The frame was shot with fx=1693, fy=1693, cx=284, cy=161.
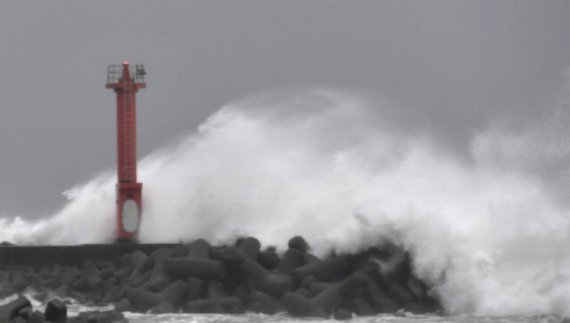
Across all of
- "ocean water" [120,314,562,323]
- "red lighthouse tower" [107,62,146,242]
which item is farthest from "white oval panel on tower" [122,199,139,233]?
"ocean water" [120,314,562,323]

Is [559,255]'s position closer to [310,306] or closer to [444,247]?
[444,247]

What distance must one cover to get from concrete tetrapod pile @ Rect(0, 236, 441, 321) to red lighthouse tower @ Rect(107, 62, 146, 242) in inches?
106

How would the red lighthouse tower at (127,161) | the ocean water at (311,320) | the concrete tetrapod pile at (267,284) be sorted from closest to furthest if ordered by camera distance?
1. the ocean water at (311,320)
2. the concrete tetrapod pile at (267,284)
3. the red lighthouse tower at (127,161)

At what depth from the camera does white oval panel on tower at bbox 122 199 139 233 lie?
932 inches

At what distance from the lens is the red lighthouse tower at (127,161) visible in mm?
23609

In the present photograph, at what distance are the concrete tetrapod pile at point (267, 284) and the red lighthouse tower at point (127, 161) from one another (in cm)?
268

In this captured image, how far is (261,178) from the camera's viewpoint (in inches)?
961

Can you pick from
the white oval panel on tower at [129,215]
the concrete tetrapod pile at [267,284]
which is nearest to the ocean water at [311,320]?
the concrete tetrapod pile at [267,284]

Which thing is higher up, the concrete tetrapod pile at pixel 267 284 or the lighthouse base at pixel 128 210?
the lighthouse base at pixel 128 210

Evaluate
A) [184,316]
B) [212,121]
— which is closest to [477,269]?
[184,316]

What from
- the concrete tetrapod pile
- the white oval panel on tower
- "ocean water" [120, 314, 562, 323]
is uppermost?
the white oval panel on tower

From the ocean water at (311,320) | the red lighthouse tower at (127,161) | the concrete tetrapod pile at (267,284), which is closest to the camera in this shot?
the ocean water at (311,320)

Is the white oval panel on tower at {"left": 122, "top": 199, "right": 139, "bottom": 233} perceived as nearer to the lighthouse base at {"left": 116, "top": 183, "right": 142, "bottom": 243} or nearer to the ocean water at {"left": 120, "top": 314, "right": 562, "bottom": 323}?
the lighthouse base at {"left": 116, "top": 183, "right": 142, "bottom": 243}

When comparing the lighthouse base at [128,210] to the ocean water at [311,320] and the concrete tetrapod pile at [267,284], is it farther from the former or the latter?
the ocean water at [311,320]
